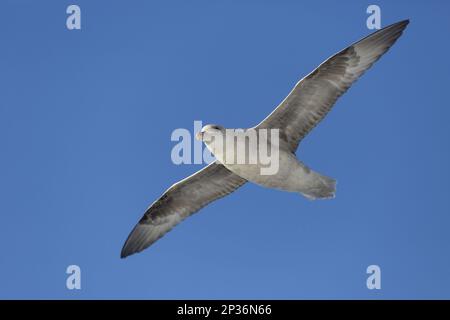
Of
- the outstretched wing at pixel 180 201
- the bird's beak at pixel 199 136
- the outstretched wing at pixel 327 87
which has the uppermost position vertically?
the outstretched wing at pixel 327 87

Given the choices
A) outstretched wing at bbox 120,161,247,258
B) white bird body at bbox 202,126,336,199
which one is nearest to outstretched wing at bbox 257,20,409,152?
white bird body at bbox 202,126,336,199

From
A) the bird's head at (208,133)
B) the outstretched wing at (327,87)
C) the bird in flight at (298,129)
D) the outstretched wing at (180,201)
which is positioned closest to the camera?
the bird's head at (208,133)

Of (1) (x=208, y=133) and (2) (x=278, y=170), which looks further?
(2) (x=278, y=170)

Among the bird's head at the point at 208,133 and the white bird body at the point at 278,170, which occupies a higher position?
the bird's head at the point at 208,133

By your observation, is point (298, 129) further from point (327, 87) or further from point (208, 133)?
point (208, 133)

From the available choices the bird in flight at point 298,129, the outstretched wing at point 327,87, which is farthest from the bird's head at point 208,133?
the outstretched wing at point 327,87

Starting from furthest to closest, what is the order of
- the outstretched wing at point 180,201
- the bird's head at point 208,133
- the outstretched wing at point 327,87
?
the outstretched wing at point 180,201 → the outstretched wing at point 327,87 → the bird's head at point 208,133

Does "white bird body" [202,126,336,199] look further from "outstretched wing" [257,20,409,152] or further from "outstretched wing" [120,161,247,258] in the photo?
"outstretched wing" [120,161,247,258]

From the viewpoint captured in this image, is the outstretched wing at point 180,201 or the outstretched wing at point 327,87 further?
the outstretched wing at point 180,201

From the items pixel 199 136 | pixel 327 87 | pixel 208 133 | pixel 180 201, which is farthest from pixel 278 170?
pixel 180 201

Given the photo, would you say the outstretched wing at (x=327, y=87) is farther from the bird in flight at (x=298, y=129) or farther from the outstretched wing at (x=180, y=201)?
the outstretched wing at (x=180, y=201)
